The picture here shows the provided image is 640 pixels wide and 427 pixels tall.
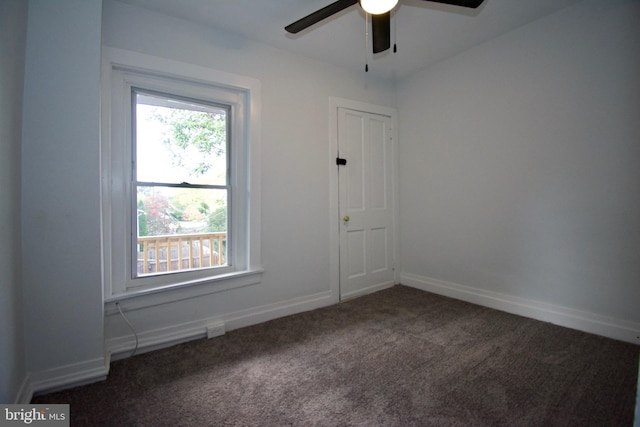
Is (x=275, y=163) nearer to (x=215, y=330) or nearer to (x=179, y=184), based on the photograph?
(x=179, y=184)

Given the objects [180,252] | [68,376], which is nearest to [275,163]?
[180,252]

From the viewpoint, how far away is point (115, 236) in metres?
2.11

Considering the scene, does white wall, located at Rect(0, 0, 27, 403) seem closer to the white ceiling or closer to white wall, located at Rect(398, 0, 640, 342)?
the white ceiling

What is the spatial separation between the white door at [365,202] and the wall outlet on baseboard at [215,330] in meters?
1.35

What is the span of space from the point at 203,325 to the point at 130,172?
1.35 meters

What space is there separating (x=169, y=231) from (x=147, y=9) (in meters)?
1.71

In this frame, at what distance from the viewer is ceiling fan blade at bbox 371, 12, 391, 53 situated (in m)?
1.90

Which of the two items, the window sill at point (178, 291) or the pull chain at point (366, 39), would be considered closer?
the window sill at point (178, 291)

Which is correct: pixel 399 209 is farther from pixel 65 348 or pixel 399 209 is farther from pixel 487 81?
pixel 65 348

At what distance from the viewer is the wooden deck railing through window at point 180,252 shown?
2.29 metres

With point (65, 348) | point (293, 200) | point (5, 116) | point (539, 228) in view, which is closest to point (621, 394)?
point (539, 228)

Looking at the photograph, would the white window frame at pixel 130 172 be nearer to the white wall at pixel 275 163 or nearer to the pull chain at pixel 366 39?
the white wall at pixel 275 163

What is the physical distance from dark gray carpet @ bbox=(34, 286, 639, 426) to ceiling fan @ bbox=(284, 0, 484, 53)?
2.25 metres

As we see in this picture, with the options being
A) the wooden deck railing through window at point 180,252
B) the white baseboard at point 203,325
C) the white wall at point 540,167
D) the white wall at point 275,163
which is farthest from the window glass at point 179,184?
the white wall at point 540,167
